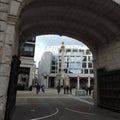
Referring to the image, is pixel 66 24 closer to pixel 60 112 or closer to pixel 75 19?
pixel 75 19

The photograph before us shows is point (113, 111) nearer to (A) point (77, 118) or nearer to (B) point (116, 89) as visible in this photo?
(B) point (116, 89)

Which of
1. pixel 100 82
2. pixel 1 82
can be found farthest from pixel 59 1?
pixel 100 82

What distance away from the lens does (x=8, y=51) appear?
20.9 feet

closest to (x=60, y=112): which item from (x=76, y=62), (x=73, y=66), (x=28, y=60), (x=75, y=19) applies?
(x=75, y=19)

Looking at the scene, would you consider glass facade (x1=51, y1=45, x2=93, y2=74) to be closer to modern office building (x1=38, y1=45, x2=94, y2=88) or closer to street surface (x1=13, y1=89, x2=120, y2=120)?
modern office building (x1=38, y1=45, x2=94, y2=88)

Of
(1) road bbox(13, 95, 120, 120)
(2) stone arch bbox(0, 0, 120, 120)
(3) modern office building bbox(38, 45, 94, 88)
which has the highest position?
(3) modern office building bbox(38, 45, 94, 88)

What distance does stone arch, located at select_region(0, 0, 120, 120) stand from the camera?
6516 millimetres

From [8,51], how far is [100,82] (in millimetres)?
10535

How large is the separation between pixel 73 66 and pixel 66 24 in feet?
281

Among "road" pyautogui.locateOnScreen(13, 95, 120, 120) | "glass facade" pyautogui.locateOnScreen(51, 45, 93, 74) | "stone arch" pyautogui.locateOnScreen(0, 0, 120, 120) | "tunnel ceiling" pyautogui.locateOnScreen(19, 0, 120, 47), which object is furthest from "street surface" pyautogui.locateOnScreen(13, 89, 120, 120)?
"glass facade" pyautogui.locateOnScreen(51, 45, 93, 74)

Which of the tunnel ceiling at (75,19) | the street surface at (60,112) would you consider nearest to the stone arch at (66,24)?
the tunnel ceiling at (75,19)

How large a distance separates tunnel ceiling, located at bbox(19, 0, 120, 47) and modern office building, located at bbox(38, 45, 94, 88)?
8160cm

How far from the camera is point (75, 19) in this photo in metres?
12.8

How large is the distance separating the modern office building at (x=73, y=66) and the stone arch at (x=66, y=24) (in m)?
81.5
